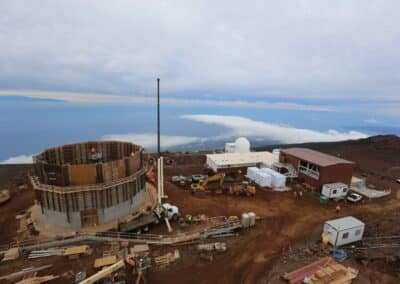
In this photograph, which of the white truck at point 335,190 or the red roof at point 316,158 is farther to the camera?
the red roof at point 316,158

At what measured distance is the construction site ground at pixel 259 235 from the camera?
16922 millimetres

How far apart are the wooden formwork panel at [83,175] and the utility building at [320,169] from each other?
89.9 ft

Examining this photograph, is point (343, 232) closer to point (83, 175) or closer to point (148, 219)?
point (148, 219)

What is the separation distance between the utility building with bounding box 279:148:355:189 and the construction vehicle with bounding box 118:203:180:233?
19507 millimetres

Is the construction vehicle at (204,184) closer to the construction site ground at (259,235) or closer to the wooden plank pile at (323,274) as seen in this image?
the construction site ground at (259,235)

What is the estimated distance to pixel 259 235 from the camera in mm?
21922

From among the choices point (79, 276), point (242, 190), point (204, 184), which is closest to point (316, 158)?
point (242, 190)

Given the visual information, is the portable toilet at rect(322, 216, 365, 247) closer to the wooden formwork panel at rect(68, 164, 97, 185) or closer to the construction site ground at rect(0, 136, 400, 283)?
the construction site ground at rect(0, 136, 400, 283)

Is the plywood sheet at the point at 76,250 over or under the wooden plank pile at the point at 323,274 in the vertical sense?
under

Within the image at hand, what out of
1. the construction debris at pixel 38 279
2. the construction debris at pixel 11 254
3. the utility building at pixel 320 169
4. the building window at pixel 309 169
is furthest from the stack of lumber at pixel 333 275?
the construction debris at pixel 11 254

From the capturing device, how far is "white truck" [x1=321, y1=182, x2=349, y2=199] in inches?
1169

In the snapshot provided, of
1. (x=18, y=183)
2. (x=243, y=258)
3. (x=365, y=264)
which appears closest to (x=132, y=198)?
(x=243, y=258)

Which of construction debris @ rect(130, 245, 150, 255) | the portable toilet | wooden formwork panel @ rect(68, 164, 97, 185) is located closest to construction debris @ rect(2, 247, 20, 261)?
wooden formwork panel @ rect(68, 164, 97, 185)

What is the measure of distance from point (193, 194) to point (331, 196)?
17.4m
